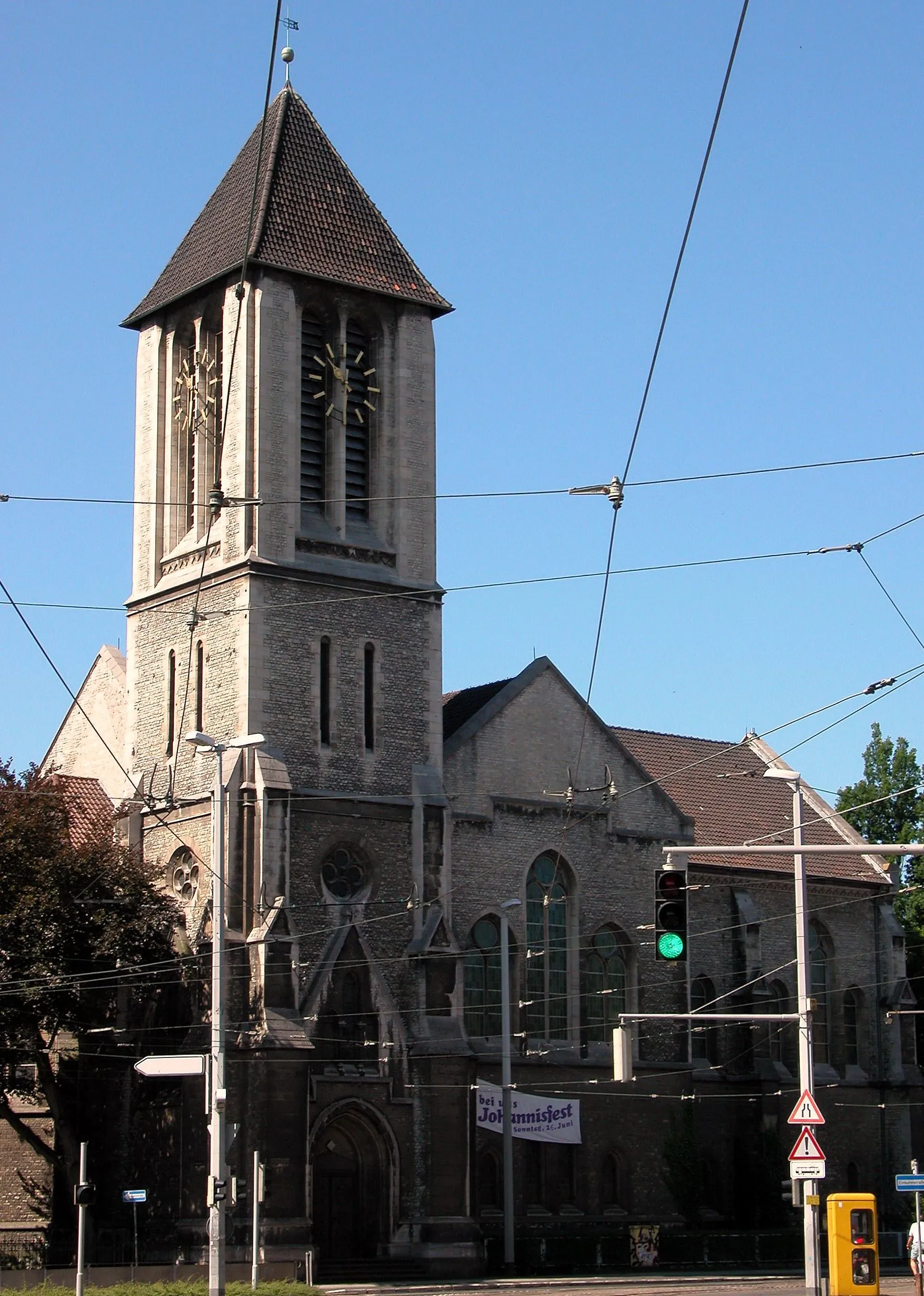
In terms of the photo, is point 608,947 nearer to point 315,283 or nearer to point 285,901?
point 285,901

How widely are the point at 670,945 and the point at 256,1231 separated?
1511cm

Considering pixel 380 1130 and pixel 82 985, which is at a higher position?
pixel 82 985

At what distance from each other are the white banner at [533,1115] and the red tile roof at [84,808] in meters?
9.92

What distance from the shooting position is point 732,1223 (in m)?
50.6

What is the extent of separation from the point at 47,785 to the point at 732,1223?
65.5 ft

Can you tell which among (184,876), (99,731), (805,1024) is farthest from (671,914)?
(99,731)

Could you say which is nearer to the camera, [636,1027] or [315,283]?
[315,283]

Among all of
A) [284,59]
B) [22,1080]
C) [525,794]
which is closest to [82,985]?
[22,1080]

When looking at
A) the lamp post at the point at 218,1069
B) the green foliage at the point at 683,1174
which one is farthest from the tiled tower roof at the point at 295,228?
the green foliage at the point at 683,1174

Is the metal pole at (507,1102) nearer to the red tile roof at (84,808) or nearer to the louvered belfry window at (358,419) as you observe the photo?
the red tile roof at (84,808)

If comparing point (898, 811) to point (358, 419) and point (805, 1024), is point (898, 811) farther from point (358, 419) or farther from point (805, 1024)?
point (805, 1024)

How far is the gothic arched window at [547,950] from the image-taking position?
157ft

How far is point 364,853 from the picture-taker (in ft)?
146

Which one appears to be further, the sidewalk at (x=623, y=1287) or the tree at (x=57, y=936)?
the tree at (x=57, y=936)
